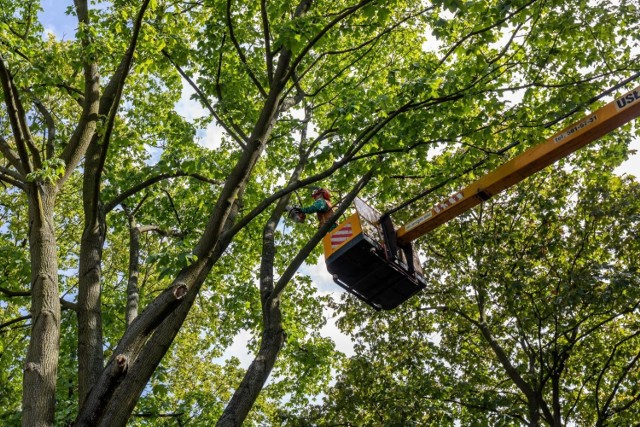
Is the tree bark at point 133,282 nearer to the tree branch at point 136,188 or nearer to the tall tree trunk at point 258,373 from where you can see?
the tree branch at point 136,188

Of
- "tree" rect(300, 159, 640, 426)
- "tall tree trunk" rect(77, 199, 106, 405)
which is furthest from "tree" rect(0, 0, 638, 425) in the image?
"tree" rect(300, 159, 640, 426)

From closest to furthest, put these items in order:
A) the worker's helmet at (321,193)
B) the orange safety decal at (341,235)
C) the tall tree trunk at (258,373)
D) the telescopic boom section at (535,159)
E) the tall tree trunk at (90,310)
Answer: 1. the tall tree trunk at (90,310)
2. the tall tree trunk at (258,373)
3. the telescopic boom section at (535,159)
4. the orange safety decal at (341,235)
5. the worker's helmet at (321,193)

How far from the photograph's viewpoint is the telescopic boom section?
10.4m

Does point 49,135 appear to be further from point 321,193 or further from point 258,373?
point 321,193

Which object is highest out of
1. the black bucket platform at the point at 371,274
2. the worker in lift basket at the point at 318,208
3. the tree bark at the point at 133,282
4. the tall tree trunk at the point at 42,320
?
the worker in lift basket at the point at 318,208

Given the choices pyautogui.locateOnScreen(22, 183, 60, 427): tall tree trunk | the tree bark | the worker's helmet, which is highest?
the worker's helmet

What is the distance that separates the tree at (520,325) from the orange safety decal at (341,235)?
408 cm

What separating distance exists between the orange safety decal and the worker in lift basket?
1027 mm

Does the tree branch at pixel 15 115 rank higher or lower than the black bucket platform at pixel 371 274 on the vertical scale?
lower

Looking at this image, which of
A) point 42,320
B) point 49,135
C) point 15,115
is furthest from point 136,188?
point 42,320

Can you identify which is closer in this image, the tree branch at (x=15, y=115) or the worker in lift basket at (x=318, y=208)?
the tree branch at (x=15, y=115)

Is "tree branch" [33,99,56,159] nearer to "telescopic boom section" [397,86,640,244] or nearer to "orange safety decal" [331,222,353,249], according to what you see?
"orange safety decal" [331,222,353,249]

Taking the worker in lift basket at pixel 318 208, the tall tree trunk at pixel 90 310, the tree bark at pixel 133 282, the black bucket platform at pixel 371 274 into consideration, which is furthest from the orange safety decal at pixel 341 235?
the tall tree trunk at pixel 90 310

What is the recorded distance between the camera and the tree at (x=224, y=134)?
7.11 m
